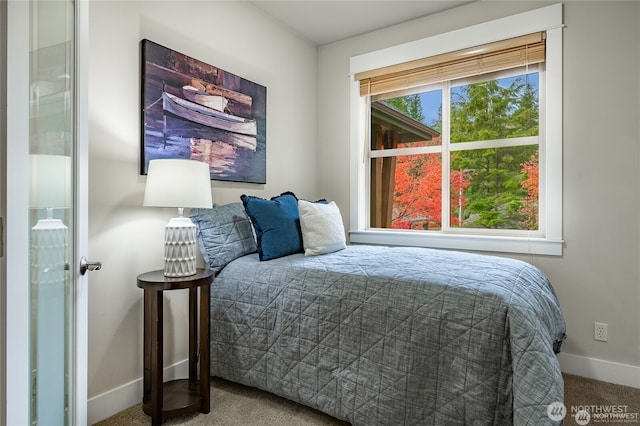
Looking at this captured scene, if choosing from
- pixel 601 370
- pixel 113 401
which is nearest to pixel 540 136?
pixel 601 370

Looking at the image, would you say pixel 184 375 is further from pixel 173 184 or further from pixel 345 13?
pixel 345 13

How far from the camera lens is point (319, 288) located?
6.27ft

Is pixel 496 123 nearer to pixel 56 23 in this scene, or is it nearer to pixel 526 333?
pixel 526 333

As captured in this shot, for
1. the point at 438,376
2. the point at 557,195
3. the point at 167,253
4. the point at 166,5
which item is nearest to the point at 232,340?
the point at 167,253

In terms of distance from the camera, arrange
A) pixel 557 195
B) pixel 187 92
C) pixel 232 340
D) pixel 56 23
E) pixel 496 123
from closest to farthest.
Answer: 1. pixel 56 23
2. pixel 232 340
3. pixel 187 92
4. pixel 557 195
5. pixel 496 123

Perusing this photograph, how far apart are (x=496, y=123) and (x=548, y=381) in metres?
2.10

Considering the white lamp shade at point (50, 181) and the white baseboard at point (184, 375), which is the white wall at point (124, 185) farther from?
the white lamp shade at point (50, 181)

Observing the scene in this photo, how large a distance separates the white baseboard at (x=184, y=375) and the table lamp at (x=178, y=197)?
700mm

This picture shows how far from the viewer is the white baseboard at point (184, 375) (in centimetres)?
191

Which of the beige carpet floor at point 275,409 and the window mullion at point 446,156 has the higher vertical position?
the window mullion at point 446,156

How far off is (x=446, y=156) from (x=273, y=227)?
1.64 metres

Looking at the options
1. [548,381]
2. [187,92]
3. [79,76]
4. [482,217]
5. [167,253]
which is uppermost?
[187,92]

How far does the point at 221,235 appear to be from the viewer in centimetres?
232

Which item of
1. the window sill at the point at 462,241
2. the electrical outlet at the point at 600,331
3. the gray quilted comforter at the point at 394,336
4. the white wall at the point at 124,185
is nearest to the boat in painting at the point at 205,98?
the white wall at the point at 124,185
